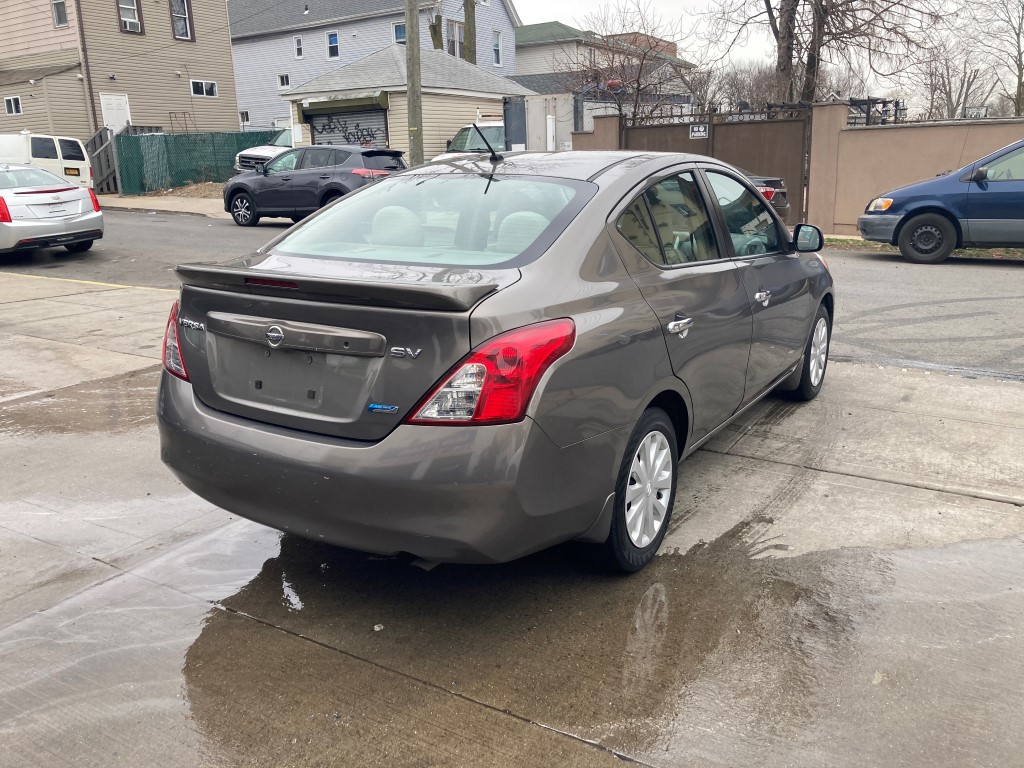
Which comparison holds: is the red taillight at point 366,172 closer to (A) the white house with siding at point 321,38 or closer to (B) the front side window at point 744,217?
(B) the front side window at point 744,217

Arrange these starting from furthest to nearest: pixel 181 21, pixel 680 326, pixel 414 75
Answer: pixel 181 21
pixel 414 75
pixel 680 326

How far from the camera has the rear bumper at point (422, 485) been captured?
2877mm

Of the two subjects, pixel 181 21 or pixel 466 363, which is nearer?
pixel 466 363

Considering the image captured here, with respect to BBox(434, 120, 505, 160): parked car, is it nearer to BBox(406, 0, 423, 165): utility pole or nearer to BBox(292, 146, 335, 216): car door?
BBox(406, 0, 423, 165): utility pole

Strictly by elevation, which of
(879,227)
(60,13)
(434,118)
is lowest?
(879,227)

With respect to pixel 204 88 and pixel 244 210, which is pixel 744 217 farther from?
pixel 204 88

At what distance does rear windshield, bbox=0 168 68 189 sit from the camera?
12.9 m

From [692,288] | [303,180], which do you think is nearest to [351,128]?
[303,180]

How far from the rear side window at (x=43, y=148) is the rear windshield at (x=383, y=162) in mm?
9602

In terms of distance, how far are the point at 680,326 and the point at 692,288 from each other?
0.95 ft

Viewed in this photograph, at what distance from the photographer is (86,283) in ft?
38.0

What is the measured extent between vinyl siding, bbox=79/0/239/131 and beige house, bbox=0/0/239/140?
3cm

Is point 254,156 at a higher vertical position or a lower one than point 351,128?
lower

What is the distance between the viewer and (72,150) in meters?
23.2
